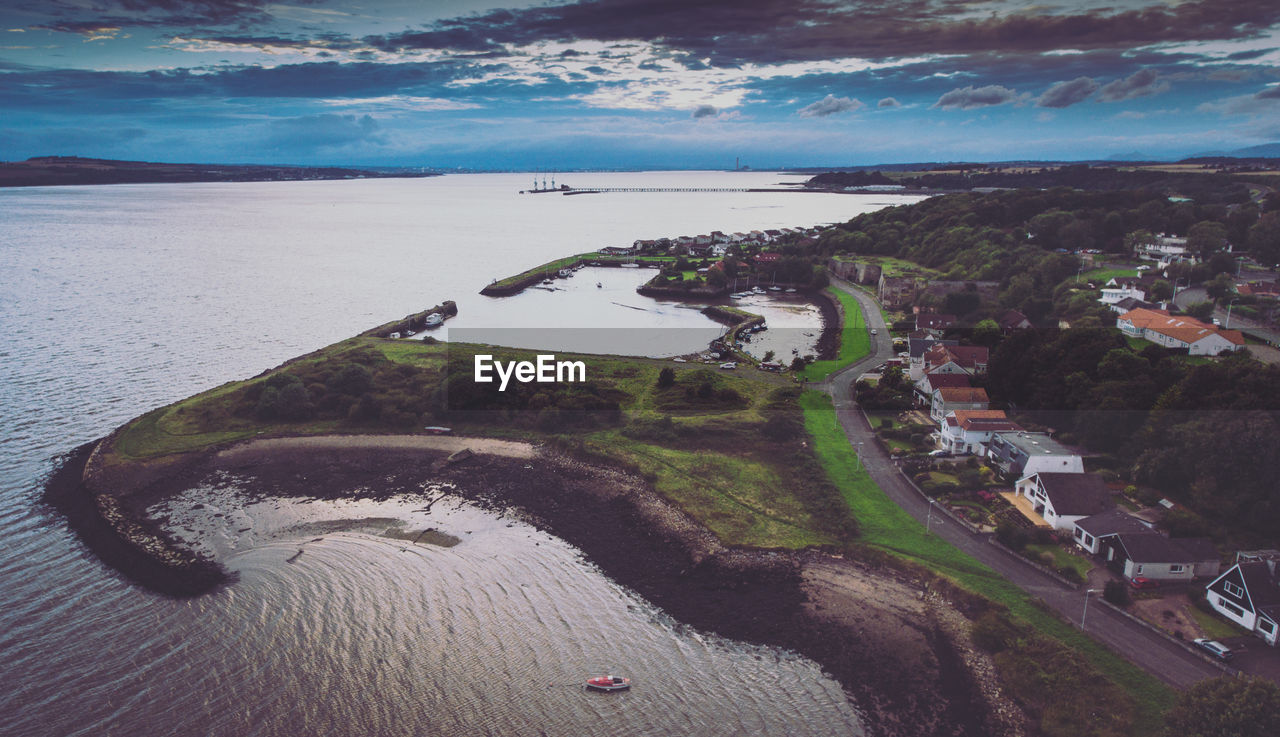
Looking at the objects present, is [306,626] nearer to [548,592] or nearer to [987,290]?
[548,592]

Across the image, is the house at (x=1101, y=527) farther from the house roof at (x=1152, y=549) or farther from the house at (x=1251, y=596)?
the house at (x=1251, y=596)

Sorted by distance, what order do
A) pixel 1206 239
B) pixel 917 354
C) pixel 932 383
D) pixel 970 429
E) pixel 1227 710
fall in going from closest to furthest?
1. pixel 1227 710
2. pixel 970 429
3. pixel 932 383
4. pixel 917 354
5. pixel 1206 239

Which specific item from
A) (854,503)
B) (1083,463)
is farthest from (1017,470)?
(854,503)

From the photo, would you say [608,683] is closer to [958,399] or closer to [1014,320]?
[958,399]


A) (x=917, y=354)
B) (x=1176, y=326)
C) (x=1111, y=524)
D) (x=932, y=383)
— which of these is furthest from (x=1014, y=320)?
(x=1111, y=524)

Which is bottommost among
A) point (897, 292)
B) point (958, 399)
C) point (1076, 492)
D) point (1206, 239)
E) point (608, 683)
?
point (608, 683)

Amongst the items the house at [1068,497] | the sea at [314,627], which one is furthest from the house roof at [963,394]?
the sea at [314,627]

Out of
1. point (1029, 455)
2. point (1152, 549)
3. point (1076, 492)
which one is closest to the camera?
point (1152, 549)
